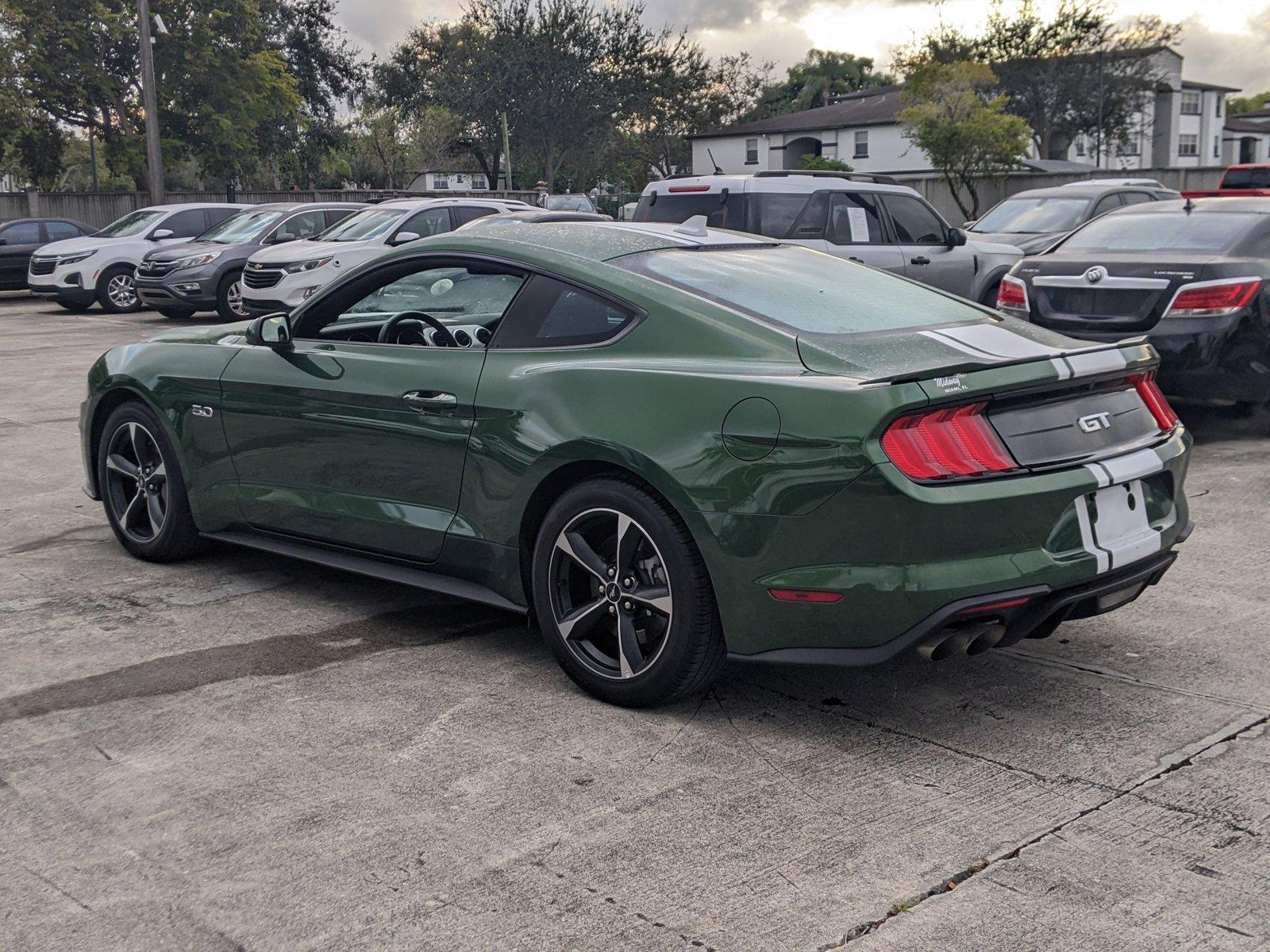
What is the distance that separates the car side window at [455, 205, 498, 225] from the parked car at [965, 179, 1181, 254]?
6.60 meters

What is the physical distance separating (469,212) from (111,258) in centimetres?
693

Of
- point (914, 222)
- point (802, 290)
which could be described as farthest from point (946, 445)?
point (914, 222)

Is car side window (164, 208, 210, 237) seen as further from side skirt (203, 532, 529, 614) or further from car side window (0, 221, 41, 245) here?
side skirt (203, 532, 529, 614)

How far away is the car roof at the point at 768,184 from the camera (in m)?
12.5

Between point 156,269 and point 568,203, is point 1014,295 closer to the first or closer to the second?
point 156,269

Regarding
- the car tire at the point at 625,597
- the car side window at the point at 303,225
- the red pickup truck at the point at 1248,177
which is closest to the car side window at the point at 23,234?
the car side window at the point at 303,225

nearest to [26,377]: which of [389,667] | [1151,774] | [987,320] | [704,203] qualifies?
[704,203]

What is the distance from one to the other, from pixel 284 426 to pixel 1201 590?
3678 mm

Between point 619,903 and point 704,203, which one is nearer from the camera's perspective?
point 619,903

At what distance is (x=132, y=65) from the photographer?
4006 cm

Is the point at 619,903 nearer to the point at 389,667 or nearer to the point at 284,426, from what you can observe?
the point at 389,667

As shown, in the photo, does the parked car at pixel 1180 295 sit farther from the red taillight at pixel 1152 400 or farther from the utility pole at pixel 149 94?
the utility pole at pixel 149 94

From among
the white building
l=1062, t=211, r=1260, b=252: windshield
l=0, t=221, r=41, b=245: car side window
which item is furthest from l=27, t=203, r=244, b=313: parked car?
the white building

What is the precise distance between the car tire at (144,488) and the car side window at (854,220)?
8254mm
